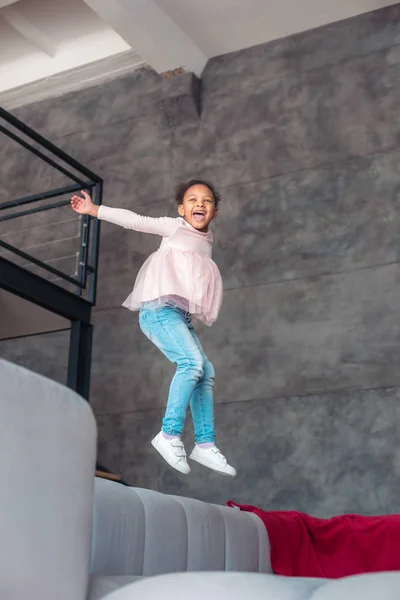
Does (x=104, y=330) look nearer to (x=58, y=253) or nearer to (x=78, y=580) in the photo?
(x=58, y=253)

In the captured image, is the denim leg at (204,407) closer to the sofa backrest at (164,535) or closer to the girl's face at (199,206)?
the sofa backrest at (164,535)

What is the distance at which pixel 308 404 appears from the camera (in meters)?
5.12

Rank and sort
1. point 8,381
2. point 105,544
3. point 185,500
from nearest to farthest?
point 8,381 → point 105,544 → point 185,500

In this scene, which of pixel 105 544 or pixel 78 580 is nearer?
pixel 78 580

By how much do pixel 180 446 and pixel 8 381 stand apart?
2.06 metres

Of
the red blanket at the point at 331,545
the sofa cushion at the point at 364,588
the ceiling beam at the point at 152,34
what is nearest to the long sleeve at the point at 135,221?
the red blanket at the point at 331,545

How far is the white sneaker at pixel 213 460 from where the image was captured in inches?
119

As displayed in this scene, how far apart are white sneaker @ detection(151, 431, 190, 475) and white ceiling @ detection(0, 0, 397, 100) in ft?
12.0

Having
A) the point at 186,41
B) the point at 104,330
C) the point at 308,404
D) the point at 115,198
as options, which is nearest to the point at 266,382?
the point at 308,404

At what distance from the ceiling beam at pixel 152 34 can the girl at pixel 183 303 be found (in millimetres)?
2712

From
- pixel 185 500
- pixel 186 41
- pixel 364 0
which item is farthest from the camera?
pixel 186 41

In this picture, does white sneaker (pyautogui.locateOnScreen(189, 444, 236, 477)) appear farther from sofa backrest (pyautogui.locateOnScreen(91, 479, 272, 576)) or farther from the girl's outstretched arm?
the girl's outstretched arm

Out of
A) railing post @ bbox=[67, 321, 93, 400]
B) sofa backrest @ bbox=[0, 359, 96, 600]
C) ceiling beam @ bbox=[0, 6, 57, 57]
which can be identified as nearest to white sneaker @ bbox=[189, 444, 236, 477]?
railing post @ bbox=[67, 321, 93, 400]

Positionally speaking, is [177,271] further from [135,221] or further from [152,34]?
[152,34]
